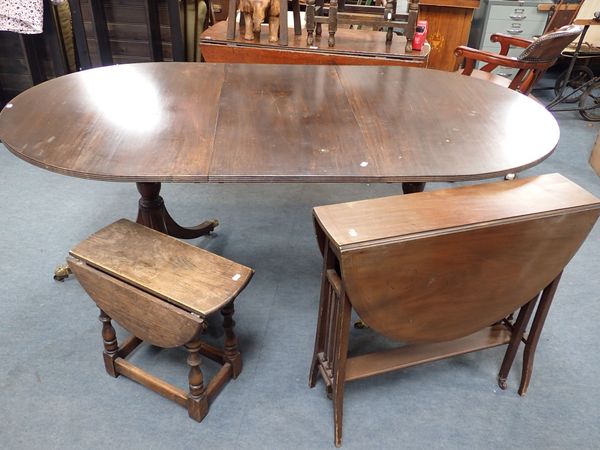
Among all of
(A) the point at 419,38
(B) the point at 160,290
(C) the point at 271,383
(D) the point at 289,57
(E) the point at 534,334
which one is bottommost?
(C) the point at 271,383

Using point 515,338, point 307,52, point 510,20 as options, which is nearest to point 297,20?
point 307,52

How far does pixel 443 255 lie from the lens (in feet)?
3.66

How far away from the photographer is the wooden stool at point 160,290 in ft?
4.16

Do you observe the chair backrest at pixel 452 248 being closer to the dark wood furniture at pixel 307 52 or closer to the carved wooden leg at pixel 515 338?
the carved wooden leg at pixel 515 338

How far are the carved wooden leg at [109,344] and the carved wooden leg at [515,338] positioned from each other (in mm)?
1281

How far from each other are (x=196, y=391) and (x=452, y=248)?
2.80 feet

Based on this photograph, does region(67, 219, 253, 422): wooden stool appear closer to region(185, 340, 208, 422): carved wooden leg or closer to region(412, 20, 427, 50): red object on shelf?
region(185, 340, 208, 422): carved wooden leg

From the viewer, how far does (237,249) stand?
7.24ft

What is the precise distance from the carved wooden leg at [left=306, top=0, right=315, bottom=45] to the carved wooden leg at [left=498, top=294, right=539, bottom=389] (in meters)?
1.78

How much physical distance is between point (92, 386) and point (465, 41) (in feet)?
13.4

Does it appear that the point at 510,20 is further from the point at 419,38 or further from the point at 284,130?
the point at 284,130

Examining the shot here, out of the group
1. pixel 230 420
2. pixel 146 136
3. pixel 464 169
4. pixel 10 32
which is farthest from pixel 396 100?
pixel 10 32

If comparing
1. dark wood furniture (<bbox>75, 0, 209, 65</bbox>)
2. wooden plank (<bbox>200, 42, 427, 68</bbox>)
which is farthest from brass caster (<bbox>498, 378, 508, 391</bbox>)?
dark wood furniture (<bbox>75, 0, 209, 65</bbox>)

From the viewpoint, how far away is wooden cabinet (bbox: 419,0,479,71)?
4.04m
